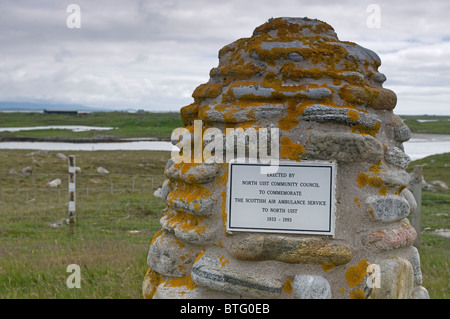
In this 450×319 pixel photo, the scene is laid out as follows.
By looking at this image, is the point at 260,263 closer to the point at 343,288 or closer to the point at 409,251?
the point at 343,288

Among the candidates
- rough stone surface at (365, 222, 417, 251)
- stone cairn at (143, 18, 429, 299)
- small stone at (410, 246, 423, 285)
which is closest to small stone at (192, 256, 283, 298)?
stone cairn at (143, 18, 429, 299)

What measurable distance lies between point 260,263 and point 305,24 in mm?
1797

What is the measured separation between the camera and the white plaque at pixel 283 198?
3.25m

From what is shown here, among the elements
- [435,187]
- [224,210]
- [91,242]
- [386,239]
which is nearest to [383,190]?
[386,239]

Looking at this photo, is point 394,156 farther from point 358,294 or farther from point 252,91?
point 252,91

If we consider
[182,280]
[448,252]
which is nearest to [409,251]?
[182,280]

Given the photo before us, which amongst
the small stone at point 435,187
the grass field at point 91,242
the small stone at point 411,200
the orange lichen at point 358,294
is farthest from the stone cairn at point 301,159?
the small stone at point 435,187

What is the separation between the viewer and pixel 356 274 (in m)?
3.21

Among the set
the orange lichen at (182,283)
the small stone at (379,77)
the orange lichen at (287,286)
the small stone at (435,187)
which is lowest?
the small stone at (435,187)

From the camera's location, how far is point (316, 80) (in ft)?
11.2

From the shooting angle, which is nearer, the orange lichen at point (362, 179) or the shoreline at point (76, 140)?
the orange lichen at point (362, 179)

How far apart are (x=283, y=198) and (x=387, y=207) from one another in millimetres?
705

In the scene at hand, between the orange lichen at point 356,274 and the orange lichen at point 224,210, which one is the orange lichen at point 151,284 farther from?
the orange lichen at point 356,274
